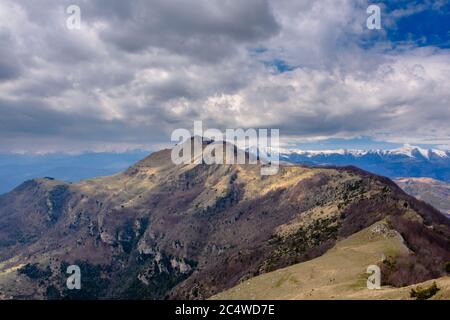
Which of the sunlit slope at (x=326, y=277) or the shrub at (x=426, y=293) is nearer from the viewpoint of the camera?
the shrub at (x=426, y=293)

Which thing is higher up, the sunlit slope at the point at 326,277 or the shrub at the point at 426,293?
the shrub at the point at 426,293

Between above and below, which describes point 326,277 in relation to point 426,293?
below

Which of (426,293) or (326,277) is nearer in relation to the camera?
(426,293)

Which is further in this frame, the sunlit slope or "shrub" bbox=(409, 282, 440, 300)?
the sunlit slope

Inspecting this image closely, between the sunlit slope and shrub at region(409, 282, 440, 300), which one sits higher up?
shrub at region(409, 282, 440, 300)
